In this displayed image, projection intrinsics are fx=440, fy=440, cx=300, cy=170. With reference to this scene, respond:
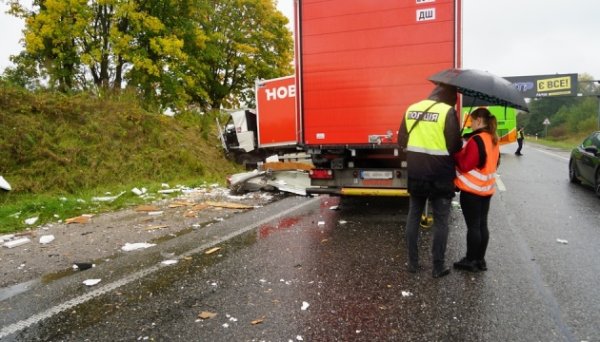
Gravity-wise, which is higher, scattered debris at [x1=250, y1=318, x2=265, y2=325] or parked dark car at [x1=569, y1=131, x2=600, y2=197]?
parked dark car at [x1=569, y1=131, x2=600, y2=197]

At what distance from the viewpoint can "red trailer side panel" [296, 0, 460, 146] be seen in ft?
19.5

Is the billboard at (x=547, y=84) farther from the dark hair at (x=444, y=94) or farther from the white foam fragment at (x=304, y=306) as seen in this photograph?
the white foam fragment at (x=304, y=306)

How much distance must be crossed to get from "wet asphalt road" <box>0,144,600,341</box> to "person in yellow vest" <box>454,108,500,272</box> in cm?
25

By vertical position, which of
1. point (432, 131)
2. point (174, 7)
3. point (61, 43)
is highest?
point (174, 7)

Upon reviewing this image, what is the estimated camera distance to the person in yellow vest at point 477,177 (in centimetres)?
400

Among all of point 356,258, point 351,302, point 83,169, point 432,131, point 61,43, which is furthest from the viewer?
point 61,43

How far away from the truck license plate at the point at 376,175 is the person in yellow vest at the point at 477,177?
2.39 m

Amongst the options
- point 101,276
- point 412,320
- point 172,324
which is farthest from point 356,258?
point 101,276

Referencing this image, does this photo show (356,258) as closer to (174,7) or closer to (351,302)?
(351,302)

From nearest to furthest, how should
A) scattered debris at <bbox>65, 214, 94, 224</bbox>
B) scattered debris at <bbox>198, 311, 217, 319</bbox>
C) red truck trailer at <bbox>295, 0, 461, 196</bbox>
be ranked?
scattered debris at <bbox>198, 311, 217, 319</bbox> < red truck trailer at <bbox>295, 0, 461, 196</bbox> < scattered debris at <bbox>65, 214, 94, 224</bbox>

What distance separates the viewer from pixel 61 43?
693 inches

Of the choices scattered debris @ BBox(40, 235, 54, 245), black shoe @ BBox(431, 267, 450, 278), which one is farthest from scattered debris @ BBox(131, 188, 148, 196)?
black shoe @ BBox(431, 267, 450, 278)

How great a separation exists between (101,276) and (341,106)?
396 centimetres

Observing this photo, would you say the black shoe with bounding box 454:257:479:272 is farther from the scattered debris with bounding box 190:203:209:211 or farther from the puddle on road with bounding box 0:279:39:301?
the scattered debris with bounding box 190:203:209:211
